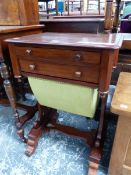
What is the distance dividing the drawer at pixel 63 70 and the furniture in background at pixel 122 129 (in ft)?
0.49

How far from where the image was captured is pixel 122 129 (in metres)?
0.76

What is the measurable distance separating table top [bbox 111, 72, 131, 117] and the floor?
58 centimetres

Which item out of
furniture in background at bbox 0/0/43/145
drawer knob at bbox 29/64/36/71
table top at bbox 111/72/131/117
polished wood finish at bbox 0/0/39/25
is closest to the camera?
table top at bbox 111/72/131/117

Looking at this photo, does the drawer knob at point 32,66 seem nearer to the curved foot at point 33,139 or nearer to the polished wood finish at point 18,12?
the polished wood finish at point 18,12

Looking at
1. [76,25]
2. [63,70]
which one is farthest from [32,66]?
[76,25]

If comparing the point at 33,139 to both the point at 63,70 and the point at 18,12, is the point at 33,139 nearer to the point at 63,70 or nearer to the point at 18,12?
the point at 63,70

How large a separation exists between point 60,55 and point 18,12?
59 cm

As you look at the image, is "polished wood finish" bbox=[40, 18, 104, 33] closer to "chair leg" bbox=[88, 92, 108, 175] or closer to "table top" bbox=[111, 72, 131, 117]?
"table top" bbox=[111, 72, 131, 117]

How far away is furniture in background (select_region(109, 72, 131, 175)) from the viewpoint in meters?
0.70

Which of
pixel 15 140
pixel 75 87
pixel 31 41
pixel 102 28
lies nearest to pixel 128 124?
pixel 75 87

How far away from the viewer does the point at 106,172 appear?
41.1 inches

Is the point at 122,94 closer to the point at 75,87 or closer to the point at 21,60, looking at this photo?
the point at 75,87

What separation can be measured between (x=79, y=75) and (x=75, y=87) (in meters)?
0.11

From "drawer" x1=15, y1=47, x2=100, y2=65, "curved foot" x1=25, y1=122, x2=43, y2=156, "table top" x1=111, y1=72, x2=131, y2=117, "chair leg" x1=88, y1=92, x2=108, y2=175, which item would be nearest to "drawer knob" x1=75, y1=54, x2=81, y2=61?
"drawer" x1=15, y1=47, x2=100, y2=65
